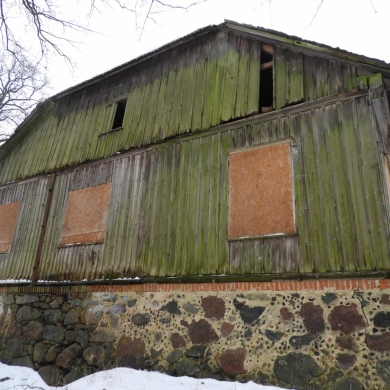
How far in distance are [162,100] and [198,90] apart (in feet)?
3.65

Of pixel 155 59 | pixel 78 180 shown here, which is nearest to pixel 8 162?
pixel 78 180

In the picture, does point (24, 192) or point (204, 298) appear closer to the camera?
point (204, 298)

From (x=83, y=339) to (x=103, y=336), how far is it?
0.59m

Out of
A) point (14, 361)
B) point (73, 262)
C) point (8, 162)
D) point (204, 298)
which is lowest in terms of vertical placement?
point (14, 361)

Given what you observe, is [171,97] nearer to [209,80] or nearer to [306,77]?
[209,80]

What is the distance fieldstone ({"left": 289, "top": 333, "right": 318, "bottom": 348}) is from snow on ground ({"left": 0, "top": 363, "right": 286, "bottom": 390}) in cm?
71

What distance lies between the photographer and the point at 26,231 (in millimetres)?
10336

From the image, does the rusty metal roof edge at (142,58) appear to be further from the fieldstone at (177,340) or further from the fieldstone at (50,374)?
the fieldstone at (50,374)

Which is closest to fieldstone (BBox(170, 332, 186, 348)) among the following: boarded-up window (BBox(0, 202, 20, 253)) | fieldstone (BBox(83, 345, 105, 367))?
fieldstone (BBox(83, 345, 105, 367))

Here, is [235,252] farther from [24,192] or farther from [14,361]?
[24,192]

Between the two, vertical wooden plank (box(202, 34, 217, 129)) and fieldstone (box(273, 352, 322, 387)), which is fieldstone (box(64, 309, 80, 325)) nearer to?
fieldstone (box(273, 352, 322, 387))

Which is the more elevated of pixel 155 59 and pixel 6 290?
pixel 155 59

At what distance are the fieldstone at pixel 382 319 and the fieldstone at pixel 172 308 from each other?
11.2 ft

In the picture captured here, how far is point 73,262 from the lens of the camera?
8.93 m
